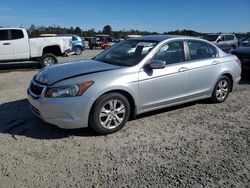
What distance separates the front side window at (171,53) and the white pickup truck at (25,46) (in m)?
8.53

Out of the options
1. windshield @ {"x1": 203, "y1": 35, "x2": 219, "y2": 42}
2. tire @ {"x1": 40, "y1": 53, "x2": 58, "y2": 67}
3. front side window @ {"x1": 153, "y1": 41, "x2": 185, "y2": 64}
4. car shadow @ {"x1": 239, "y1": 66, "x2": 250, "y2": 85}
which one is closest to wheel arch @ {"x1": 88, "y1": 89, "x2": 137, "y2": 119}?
front side window @ {"x1": 153, "y1": 41, "x2": 185, "y2": 64}

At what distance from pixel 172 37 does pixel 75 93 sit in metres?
2.38

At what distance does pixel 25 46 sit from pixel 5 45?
0.78m

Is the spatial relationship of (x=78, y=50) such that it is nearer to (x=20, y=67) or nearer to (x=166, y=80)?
(x=20, y=67)

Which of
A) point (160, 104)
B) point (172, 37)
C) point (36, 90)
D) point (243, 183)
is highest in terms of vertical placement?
point (172, 37)

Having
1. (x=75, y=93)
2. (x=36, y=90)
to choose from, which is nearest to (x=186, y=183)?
(x=75, y=93)

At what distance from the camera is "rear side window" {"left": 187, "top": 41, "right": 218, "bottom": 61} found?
5969 mm

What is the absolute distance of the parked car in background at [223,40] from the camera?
21984mm

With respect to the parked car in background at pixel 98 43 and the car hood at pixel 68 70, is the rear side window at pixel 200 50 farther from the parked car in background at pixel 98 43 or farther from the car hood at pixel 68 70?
the parked car in background at pixel 98 43

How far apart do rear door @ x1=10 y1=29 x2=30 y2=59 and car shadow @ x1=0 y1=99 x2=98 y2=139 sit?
7021 mm

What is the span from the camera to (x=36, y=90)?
4.80 metres

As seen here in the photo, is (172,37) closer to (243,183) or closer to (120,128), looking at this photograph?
(120,128)

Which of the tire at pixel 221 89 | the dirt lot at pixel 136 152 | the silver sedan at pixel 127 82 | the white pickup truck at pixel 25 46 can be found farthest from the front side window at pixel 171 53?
the white pickup truck at pixel 25 46

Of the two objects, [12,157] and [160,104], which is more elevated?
Answer: [160,104]
